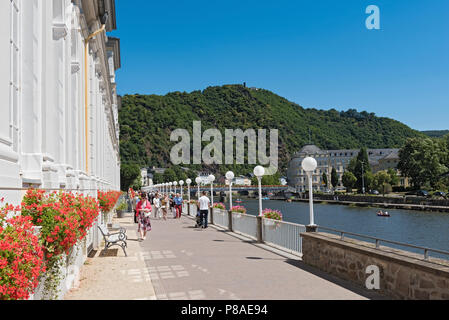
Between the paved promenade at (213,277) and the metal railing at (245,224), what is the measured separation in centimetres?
268

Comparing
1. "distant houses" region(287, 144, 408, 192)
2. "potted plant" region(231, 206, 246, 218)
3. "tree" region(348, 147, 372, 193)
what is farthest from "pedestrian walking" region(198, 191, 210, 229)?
"distant houses" region(287, 144, 408, 192)

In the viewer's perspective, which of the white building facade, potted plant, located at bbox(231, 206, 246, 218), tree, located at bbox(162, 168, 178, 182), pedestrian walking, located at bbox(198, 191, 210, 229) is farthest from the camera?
→ tree, located at bbox(162, 168, 178, 182)

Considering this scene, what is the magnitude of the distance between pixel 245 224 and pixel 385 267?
10129 millimetres

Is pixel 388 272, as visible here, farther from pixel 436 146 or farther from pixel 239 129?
pixel 239 129

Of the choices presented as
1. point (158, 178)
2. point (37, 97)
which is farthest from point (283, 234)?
point (158, 178)

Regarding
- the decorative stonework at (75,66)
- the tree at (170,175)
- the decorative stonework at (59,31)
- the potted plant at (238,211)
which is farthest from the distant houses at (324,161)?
the decorative stonework at (59,31)

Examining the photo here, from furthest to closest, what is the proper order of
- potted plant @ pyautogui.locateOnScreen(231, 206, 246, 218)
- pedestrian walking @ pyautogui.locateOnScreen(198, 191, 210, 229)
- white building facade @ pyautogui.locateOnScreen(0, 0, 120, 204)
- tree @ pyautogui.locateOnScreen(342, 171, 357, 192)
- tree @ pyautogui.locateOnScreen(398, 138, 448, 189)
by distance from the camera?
tree @ pyautogui.locateOnScreen(342, 171, 357, 192)
tree @ pyautogui.locateOnScreen(398, 138, 448, 189)
pedestrian walking @ pyautogui.locateOnScreen(198, 191, 210, 229)
potted plant @ pyautogui.locateOnScreen(231, 206, 246, 218)
white building facade @ pyautogui.locateOnScreen(0, 0, 120, 204)

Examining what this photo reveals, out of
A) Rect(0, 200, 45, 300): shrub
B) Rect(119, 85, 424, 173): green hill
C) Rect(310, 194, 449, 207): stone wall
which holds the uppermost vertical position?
Rect(119, 85, 424, 173): green hill

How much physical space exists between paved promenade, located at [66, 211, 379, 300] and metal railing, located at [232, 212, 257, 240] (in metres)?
2.68

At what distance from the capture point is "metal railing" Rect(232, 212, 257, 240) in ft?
52.3

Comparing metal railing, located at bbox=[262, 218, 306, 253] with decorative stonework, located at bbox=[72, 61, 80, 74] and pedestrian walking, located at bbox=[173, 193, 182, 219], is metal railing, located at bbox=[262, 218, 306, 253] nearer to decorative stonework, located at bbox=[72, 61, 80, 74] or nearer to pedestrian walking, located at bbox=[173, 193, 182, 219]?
decorative stonework, located at bbox=[72, 61, 80, 74]
